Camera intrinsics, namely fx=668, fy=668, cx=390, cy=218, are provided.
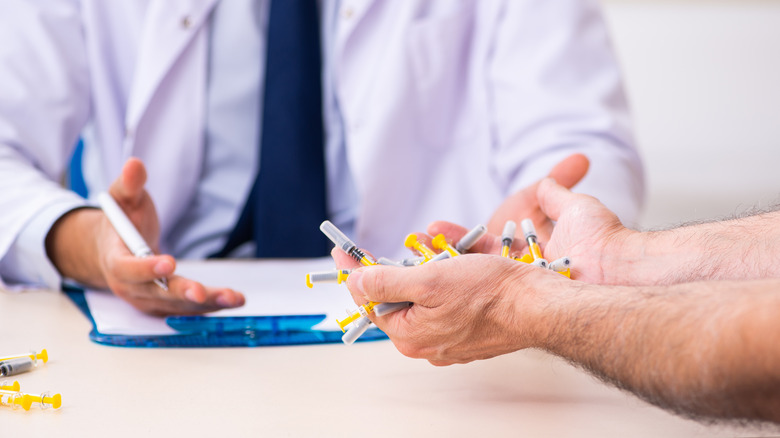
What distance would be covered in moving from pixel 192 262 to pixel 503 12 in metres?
0.80

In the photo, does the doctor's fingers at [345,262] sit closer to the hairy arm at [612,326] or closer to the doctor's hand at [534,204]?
the hairy arm at [612,326]

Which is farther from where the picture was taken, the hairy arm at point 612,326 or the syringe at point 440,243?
the syringe at point 440,243

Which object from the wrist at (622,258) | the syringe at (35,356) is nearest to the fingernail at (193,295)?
the syringe at (35,356)

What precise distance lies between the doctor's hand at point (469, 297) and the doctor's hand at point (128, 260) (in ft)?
0.99

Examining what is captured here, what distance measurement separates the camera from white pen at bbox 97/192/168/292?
0.85 meters

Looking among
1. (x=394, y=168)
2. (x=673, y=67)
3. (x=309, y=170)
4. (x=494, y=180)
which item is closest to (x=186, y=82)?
(x=309, y=170)

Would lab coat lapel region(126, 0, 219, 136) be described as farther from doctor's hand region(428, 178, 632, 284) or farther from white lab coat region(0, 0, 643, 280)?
doctor's hand region(428, 178, 632, 284)

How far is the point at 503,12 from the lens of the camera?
1381 millimetres

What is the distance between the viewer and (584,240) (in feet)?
2.69

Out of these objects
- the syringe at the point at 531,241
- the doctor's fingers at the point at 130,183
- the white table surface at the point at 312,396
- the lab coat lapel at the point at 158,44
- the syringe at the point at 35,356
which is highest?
the lab coat lapel at the point at 158,44

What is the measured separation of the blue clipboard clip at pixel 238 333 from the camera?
0.77 m

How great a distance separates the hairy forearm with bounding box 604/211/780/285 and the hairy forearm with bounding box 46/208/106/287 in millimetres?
706

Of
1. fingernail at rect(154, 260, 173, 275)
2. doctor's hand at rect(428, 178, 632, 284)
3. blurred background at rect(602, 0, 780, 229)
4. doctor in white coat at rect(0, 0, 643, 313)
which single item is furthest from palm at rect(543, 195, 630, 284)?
blurred background at rect(602, 0, 780, 229)

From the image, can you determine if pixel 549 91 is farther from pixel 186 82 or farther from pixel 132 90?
pixel 132 90
